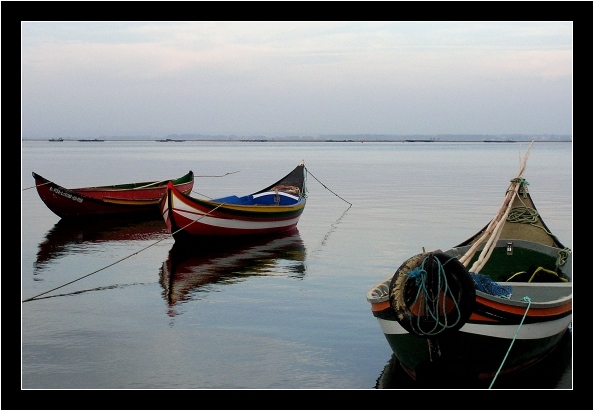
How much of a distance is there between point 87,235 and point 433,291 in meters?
17.1

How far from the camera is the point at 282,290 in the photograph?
14523 mm

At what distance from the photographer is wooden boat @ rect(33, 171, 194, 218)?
83.1 ft

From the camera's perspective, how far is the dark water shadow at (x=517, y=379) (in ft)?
27.9

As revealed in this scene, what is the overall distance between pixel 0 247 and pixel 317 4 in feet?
12.9

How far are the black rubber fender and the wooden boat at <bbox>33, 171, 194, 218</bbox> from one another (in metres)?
18.1

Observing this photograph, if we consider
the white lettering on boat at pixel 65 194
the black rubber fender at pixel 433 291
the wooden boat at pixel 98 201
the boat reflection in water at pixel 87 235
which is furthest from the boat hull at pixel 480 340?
the white lettering on boat at pixel 65 194

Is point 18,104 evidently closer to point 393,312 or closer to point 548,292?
point 393,312

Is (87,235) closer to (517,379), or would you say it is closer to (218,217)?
(218,217)

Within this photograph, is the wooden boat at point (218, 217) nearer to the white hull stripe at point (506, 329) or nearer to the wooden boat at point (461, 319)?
the wooden boat at point (461, 319)

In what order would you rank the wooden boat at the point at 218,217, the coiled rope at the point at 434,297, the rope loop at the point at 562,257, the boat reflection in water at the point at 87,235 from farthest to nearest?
the wooden boat at the point at 218,217 → the boat reflection in water at the point at 87,235 → the rope loop at the point at 562,257 → the coiled rope at the point at 434,297

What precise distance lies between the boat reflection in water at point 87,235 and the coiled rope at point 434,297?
38.3 ft

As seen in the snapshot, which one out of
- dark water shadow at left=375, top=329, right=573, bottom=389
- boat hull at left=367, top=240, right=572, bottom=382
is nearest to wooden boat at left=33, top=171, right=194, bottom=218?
dark water shadow at left=375, top=329, right=573, bottom=389

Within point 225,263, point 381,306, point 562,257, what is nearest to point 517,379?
point 381,306

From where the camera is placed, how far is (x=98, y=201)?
26.2m
